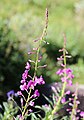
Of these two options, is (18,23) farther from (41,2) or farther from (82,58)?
(41,2)

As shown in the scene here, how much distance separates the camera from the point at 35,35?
648cm

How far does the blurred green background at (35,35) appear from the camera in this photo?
16.9ft

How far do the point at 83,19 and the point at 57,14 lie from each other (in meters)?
0.66

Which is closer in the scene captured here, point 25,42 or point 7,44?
point 7,44

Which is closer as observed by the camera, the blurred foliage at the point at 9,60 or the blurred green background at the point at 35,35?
the blurred foliage at the point at 9,60

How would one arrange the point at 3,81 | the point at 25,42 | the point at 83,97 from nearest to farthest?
the point at 83,97
the point at 3,81
the point at 25,42

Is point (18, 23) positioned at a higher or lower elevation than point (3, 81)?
higher

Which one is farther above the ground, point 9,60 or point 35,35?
point 35,35

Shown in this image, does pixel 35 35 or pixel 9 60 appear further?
pixel 35 35

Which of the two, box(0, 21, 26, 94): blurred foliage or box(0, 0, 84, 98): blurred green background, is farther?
box(0, 0, 84, 98): blurred green background

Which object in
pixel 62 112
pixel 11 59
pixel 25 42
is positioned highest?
pixel 25 42

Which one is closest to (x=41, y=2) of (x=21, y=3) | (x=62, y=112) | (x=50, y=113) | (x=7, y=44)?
(x=21, y=3)

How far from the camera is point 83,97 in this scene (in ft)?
11.7

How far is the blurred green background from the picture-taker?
5.16 meters
